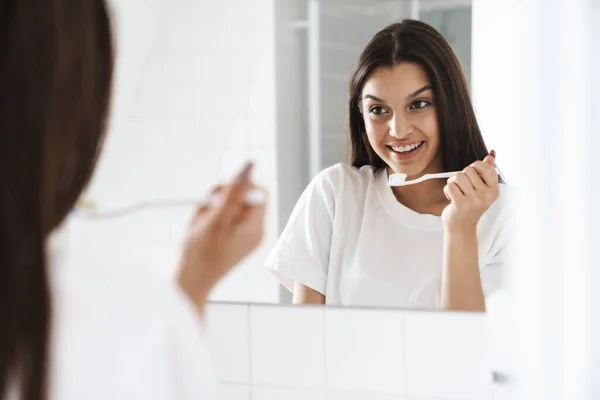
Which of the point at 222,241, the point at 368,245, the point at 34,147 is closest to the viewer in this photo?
the point at 34,147

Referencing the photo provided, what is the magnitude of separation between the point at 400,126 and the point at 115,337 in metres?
0.55

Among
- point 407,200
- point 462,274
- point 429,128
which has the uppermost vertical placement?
point 429,128

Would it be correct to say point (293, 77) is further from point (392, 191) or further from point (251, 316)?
point (251, 316)

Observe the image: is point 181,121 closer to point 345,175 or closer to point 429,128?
point 345,175

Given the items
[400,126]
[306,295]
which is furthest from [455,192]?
[306,295]

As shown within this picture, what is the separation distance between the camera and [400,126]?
3.25 feet

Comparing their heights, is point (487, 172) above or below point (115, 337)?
above

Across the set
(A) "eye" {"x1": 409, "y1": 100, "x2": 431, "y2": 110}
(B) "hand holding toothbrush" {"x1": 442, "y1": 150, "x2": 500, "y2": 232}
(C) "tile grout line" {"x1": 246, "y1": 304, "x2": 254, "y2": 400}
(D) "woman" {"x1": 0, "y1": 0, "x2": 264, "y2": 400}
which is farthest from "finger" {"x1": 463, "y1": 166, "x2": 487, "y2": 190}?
(D) "woman" {"x1": 0, "y1": 0, "x2": 264, "y2": 400}

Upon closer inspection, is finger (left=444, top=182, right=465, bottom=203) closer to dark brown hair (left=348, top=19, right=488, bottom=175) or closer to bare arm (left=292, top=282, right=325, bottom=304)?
dark brown hair (left=348, top=19, right=488, bottom=175)

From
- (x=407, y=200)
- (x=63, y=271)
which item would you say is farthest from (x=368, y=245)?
(x=63, y=271)

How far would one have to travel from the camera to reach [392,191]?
3.36 feet

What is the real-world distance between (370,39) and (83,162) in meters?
0.52

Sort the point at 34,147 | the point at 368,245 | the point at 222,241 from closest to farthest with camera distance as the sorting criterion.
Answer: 1. the point at 34,147
2. the point at 222,241
3. the point at 368,245

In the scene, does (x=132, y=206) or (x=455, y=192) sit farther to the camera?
(x=132, y=206)
